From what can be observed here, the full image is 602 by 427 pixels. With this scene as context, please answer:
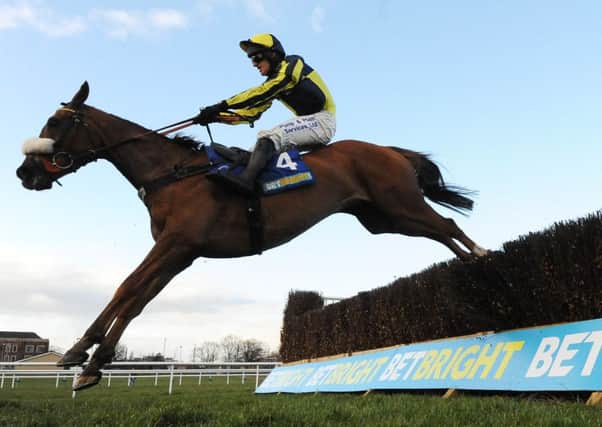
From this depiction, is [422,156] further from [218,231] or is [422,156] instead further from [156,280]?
[156,280]

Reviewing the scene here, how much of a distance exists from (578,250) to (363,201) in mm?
2229

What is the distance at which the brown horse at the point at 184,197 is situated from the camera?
4168 millimetres

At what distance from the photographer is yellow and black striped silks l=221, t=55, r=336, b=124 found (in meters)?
4.92

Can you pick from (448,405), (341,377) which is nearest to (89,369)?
(448,405)

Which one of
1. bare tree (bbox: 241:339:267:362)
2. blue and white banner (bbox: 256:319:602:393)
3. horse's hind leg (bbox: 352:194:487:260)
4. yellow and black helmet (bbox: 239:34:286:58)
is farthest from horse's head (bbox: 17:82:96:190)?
bare tree (bbox: 241:339:267:362)

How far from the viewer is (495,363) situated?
5742 mm

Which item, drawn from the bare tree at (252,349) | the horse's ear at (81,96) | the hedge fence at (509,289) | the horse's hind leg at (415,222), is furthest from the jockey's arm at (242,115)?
the bare tree at (252,349)

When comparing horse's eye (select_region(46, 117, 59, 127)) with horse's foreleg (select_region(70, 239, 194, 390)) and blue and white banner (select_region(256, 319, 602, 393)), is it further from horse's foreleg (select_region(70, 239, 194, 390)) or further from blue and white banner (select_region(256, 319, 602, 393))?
blue and white banner (select_region(256, 319, 602, 393))

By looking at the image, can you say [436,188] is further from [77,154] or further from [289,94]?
[77,154]

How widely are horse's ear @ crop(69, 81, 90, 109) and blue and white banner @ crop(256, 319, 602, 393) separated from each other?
15.7 ft

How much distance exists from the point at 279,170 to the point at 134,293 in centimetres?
158

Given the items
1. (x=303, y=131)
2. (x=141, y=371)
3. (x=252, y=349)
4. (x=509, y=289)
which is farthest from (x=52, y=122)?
(x=252, y=349)

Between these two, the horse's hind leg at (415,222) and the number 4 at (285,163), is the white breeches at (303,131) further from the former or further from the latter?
the horse's hind leg at (415,222)

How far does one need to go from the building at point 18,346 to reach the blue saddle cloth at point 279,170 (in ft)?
345
